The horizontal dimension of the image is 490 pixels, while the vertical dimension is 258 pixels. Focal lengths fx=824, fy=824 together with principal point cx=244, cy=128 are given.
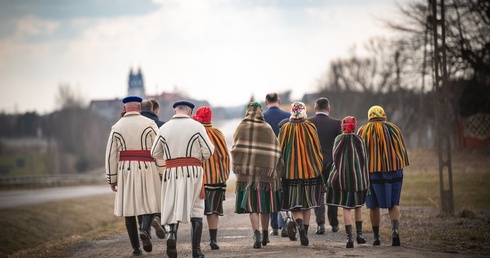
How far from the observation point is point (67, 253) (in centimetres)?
1377

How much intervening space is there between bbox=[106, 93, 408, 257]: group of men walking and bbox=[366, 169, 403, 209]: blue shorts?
0.6 inches

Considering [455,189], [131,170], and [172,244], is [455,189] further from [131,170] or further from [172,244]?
[172,244]

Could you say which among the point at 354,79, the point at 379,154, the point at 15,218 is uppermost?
the point at 354,79

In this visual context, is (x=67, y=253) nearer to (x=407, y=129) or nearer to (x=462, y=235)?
(x=462, y=235)

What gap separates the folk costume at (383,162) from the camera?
1263 cm

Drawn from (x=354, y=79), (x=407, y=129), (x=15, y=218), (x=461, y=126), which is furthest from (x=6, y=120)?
(x=15, y=218)

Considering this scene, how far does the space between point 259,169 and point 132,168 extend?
1923 millimetres

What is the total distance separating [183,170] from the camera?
1148 cm

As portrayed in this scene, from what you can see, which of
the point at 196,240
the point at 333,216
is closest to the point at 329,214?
the point at 333,216

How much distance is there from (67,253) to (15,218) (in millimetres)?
15218

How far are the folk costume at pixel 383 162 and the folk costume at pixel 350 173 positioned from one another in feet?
0.57

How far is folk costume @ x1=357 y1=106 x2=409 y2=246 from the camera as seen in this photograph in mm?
12633

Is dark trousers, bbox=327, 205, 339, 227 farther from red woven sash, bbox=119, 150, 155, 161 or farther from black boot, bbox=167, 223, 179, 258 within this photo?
black boot, bbox=167, 223, 179, 258

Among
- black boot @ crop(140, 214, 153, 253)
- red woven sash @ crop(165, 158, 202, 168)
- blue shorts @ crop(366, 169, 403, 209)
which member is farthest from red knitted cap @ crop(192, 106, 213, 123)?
blue shorts @ crop(366, 169, 403, 209)
